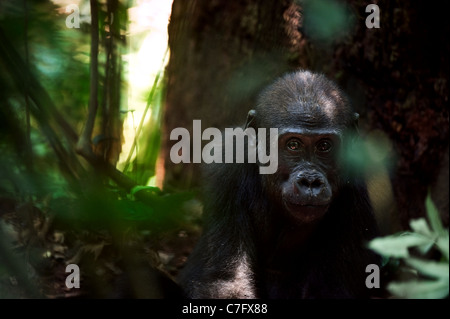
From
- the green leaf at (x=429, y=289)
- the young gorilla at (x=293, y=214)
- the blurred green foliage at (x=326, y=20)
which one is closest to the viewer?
the green leaf at (x=429, y=289)

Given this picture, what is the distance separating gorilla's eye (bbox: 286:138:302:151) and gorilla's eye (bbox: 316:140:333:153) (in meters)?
0.16

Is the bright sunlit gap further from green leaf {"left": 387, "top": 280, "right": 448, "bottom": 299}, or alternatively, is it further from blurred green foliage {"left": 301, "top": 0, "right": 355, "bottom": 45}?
green leaf {"left": 387, "top": 280, "right": 448, "bottom": 299}

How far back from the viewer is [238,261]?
16.2 feet

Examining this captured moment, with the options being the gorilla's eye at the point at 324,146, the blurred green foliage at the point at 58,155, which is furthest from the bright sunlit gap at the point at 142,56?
the gorilla's eye at the point at 324,146

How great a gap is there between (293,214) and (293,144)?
2.05ft

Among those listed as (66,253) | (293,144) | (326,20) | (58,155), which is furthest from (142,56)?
(58,155)

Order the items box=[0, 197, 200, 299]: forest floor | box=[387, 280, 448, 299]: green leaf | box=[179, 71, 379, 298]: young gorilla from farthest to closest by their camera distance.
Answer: box=[179, 71, 379, 298]: young gorilla → box=[0, 197, 200, 299]: forest floor → box=[387, 280, 448, 299]: green leaf

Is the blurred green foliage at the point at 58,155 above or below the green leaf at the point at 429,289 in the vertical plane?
above

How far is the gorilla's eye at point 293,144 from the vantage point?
4.91 m

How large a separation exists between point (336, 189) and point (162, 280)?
169 cm

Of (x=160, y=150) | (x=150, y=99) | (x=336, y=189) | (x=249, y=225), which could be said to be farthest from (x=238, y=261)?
(x=160, y=150)

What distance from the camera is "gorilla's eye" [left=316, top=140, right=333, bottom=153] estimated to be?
4.91m

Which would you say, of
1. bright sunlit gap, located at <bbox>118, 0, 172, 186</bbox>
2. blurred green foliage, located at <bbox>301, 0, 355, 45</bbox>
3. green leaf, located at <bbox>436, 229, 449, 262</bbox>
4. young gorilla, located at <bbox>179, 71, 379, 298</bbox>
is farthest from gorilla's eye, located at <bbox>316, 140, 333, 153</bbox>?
green leaf, located at <bbox>436, 229, 449, 262</bbox>

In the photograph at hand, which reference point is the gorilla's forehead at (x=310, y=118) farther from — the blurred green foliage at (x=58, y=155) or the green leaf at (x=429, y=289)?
the green leaf at (x=429, y=289)
